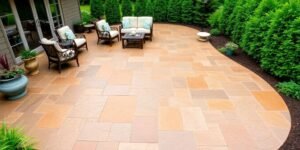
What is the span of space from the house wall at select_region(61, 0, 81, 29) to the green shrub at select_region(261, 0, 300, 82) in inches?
306

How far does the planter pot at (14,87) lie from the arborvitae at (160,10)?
26.9ft

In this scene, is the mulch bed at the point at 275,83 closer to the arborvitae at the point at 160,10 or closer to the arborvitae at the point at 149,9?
the arborvitae at the point at 160,10

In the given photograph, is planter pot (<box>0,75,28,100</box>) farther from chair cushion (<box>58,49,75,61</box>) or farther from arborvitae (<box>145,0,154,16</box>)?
arborvitae (<box>145,0,154,16</box>)

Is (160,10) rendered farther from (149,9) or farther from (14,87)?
(14,87)

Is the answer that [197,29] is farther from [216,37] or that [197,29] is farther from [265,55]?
[265,55]

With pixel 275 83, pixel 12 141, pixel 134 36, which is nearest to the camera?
pixel 12 141

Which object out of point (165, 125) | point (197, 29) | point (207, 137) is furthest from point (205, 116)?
point (197, 29)

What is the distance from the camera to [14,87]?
4129mm

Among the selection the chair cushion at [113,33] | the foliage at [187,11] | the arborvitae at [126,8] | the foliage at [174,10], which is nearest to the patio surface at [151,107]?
the chair cushion at [113,33]

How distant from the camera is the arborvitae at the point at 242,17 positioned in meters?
5.93

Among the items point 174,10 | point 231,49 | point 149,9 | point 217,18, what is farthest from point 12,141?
point 174,10

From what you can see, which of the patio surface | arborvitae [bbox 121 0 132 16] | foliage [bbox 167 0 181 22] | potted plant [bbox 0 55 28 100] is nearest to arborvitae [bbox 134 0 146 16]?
arborvitae [bbox 121 0 132 16]

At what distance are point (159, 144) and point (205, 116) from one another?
110 cm

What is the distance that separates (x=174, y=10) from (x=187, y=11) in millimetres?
752
